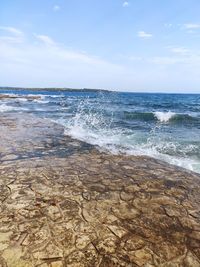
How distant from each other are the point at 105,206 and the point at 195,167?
439cm

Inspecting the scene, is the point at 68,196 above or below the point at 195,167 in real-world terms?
above

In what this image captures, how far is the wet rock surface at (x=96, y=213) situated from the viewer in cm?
337

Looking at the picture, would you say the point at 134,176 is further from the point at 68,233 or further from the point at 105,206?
the point at 68,233

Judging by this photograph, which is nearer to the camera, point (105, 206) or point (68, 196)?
point (105, 206)

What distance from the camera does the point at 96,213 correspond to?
14.4 ft

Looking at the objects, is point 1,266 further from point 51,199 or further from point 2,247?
point 51,199

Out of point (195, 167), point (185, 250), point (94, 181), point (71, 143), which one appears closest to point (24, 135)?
point (71, 143)

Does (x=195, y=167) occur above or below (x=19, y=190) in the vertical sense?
below

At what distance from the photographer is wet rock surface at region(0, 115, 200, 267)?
3.37 metres

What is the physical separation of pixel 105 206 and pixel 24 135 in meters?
7.18

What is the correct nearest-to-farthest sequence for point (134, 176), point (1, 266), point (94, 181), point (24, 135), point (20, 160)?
1. point (1, 266)
2. point (94, 181)
3. point (134, 176)
4. point (20, 160)
5. point (24, 135)

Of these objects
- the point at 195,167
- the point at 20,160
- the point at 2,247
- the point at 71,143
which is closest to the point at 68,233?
the point at 2,247

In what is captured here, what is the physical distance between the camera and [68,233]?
3773 mm

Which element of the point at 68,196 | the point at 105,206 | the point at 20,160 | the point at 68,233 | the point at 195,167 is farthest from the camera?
the point at 195,167
